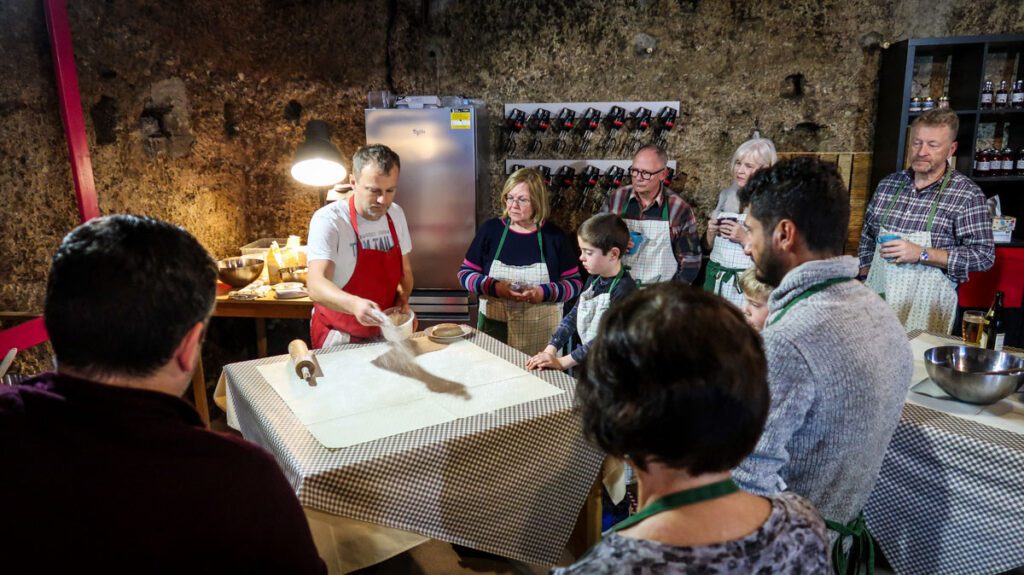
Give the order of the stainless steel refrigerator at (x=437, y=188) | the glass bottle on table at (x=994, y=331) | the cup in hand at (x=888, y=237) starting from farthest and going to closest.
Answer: the stainless steel refrigerator at (x=437, y=188) < the cup in hand at (x=888, y=237) < the glass bottle on table at (x=994, y=331)

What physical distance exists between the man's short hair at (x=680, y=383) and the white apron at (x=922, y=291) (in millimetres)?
2921

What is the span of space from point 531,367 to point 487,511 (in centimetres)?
60

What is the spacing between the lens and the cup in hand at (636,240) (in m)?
3.53

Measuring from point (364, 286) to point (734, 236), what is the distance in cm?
198

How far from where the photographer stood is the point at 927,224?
3215 millimetres

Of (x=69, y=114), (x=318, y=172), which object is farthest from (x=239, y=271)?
(x=69, y=114)

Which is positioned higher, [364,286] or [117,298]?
[117,298]

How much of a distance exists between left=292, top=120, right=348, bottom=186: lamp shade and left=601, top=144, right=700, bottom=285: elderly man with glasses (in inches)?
71.3

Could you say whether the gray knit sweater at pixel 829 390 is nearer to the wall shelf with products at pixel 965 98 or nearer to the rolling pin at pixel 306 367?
the rolling pin at pixel 306 367

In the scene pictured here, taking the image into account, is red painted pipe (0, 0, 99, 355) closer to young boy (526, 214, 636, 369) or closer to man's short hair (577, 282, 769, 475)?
young boy (526, 214, 636, 369)

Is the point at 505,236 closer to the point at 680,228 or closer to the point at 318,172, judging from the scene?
the point at 680,228

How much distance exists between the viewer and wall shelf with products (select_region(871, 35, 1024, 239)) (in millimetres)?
4023

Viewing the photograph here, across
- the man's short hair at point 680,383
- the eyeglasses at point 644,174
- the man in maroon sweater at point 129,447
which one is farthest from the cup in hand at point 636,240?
the man in maroon sweater at point 129,447

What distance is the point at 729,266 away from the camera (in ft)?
11.5
